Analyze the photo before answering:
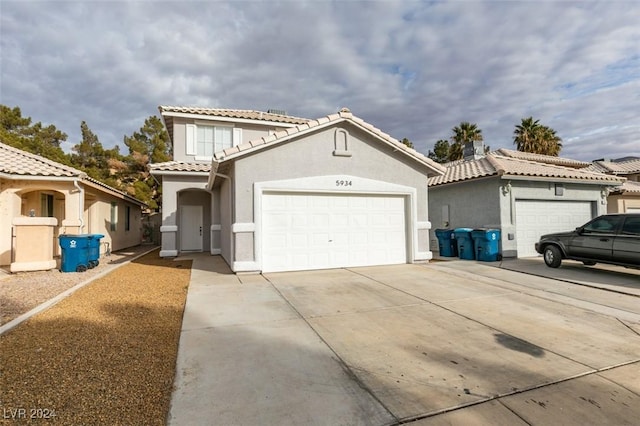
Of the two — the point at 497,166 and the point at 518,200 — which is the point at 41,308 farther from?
the point at 518,200

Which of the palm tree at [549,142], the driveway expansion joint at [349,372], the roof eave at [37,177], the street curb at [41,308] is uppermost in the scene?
the palm tree at [549,142]

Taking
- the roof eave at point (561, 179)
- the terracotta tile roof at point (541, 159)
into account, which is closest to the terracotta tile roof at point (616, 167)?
the terracotta tile roof at point (541, 159)

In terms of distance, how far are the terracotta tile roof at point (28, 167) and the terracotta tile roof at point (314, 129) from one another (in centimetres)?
596

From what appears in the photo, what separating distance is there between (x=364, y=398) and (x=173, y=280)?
6971mm

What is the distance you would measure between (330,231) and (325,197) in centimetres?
105

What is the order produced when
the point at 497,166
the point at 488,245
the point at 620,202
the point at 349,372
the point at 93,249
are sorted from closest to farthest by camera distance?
1. the point at 349,372
2. the point at 93,249
3. the point at 488,245
4. the point at 497,166
5. the point at 620,202

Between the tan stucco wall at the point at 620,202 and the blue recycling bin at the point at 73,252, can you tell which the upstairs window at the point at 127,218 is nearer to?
the blue recycling bin at the point at 73,252

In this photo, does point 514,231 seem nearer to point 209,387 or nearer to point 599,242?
point 599,242

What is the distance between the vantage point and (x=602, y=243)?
8.73 m

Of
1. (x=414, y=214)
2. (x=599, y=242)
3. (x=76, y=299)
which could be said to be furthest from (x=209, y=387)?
(x=599, y=242)

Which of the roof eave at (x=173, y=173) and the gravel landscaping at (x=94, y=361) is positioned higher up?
the roof eave at (x=173, y=173)

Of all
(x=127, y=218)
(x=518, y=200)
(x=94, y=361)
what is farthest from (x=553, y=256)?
(x=127, y=218)

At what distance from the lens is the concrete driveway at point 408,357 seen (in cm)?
283

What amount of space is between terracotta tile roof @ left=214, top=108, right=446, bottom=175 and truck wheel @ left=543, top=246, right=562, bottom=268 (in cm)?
405
